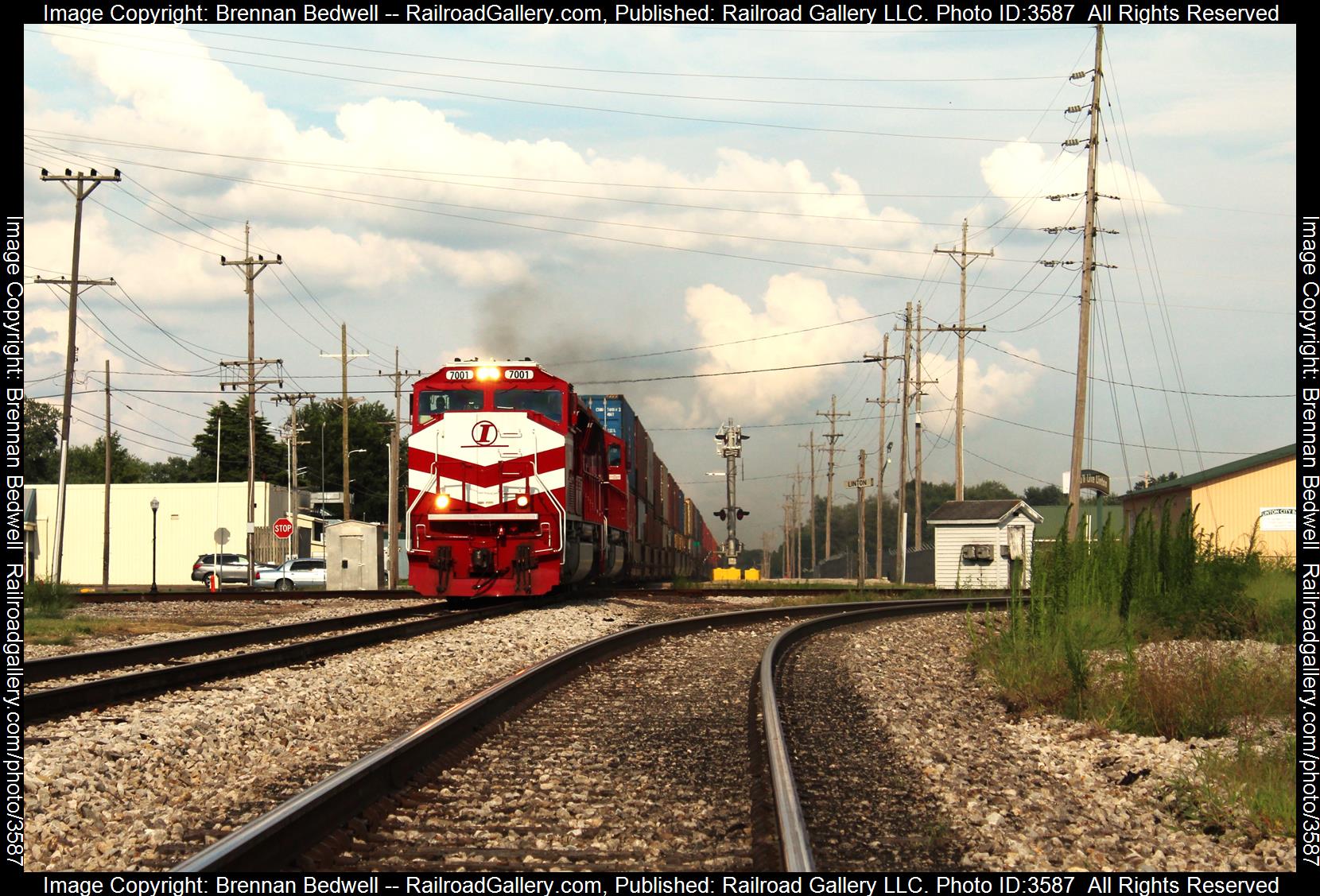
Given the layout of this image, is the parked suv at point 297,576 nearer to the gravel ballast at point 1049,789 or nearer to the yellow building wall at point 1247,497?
the yellow building wall at point 1247,497

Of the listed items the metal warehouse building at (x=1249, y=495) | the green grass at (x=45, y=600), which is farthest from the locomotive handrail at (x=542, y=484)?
the metal warehouse building at (x=1249, y=495)

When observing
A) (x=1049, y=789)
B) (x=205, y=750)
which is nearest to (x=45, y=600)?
(x=205, y=750)

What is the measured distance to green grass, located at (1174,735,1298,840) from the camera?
5.27 m

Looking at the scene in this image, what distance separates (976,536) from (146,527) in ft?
151

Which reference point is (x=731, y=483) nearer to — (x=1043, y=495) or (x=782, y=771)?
(x=782, y=771)

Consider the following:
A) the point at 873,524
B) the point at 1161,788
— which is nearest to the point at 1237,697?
the point at 1161,788

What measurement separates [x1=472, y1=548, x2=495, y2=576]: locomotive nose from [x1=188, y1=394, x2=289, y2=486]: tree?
87385 mm

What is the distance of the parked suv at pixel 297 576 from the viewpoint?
45.6 metres
